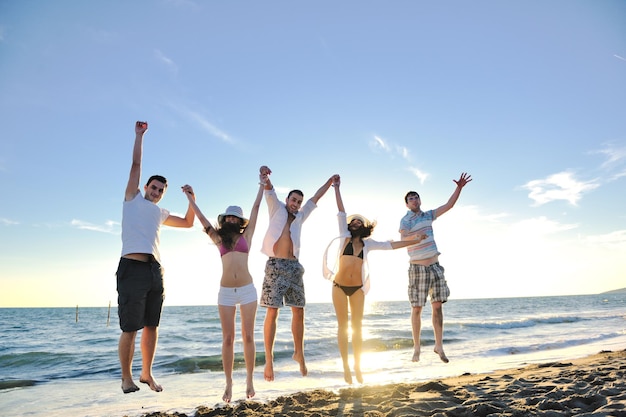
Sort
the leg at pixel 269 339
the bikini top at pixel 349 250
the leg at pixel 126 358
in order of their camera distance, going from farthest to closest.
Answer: the bikini top at pixel 349 250
the leg at pixel 269 339
the leg at pixel 126 358

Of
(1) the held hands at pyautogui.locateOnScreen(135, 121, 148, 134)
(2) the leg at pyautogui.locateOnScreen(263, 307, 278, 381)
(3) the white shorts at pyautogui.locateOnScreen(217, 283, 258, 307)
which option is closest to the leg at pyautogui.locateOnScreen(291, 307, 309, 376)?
(2) the leg at pyautogui.locateOnScreen(263, 307, 278, 381)

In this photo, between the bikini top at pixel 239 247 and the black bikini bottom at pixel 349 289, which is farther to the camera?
the black bikini bottom at pixel 349 289

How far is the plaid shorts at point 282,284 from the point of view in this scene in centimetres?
625

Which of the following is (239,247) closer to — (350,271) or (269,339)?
(269,339)

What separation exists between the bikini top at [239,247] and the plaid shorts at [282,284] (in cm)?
74

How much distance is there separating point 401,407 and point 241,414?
8.04 ft

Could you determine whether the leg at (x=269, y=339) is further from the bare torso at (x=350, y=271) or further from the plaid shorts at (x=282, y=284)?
the bare torso at (x=350, y=271)

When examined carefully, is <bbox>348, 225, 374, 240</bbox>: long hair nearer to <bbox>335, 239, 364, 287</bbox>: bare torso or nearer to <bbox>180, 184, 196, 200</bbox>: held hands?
<bbox>335, 239, 364, 287</bbox>: bare torso

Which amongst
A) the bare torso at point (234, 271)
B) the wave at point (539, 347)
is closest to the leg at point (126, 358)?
the bare torso at point (234, 271)

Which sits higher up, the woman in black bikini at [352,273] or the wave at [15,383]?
the woman in black bikini at [352,273]

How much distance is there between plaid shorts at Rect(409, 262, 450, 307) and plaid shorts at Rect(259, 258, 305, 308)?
2397 mm

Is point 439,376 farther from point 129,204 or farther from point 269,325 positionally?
point 129,204

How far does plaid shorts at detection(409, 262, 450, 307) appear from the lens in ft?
25.3

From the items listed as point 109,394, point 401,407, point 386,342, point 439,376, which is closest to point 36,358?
point 109,394
